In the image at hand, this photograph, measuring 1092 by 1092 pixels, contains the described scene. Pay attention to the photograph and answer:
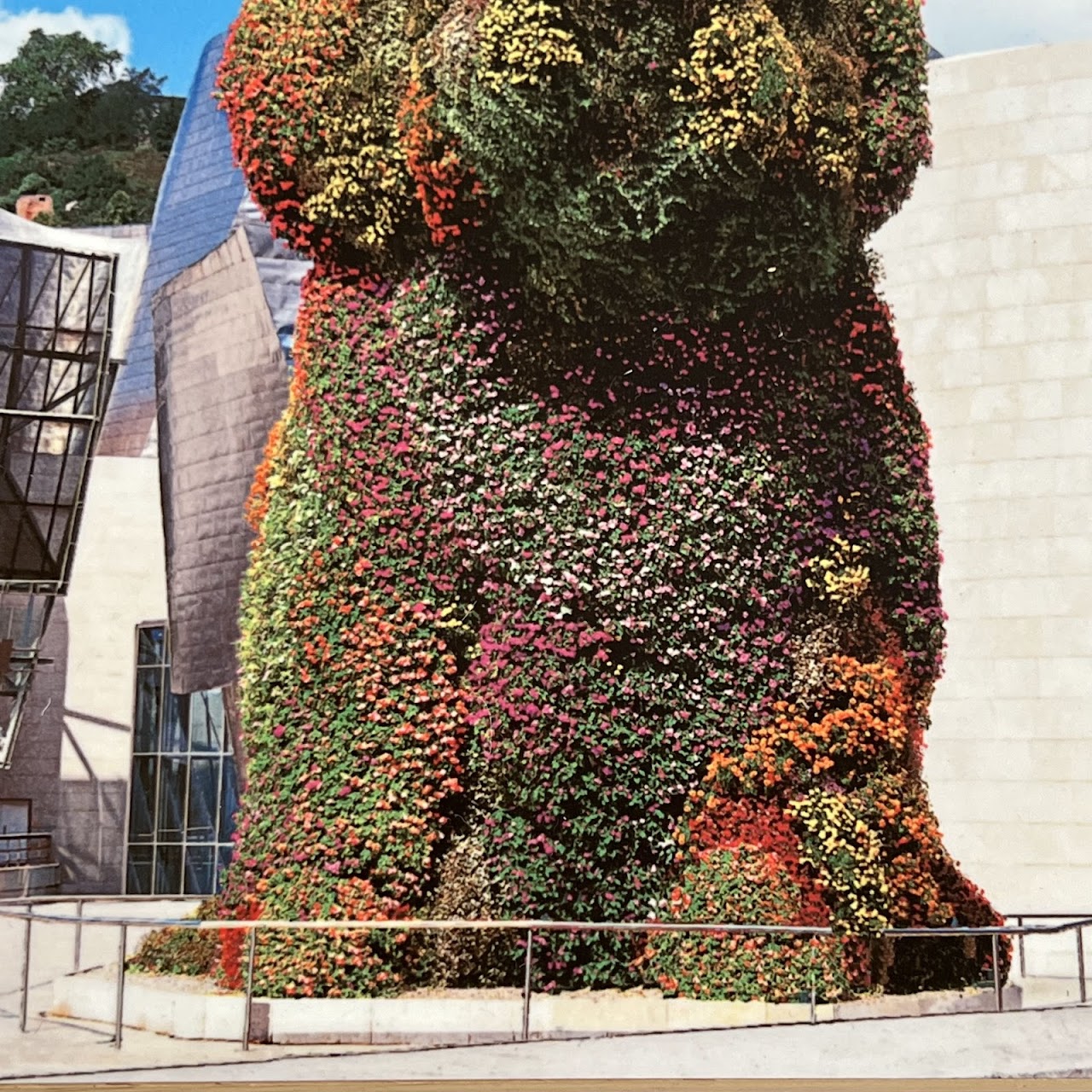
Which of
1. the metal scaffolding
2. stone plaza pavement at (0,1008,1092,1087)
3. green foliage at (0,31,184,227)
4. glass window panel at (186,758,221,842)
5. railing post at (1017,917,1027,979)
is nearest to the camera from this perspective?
stone plaza pavement at (0,1008,1092,1087)

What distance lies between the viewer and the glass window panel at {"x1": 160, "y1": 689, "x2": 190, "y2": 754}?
17516 millimetres

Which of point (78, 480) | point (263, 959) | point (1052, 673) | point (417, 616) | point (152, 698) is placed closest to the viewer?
point (263, 959)

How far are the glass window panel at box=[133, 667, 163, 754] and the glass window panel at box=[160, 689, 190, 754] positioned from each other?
12cm

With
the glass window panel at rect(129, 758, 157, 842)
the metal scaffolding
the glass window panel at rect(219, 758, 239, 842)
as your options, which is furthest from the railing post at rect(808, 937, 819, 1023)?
the glass window panel at rect(129, 758, 157, 842)

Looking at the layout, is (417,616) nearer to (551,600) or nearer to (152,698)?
(551,600)

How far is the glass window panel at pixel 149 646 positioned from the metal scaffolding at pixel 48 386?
193 centimetres

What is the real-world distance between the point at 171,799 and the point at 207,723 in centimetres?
88

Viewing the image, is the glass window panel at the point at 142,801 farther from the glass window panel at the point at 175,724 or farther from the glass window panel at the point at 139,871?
the glass window panel at the point at 175,724

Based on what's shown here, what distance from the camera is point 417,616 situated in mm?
8773

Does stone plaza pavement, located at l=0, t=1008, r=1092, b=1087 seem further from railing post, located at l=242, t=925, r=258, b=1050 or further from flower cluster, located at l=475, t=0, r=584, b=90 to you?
flower cluster, located at l=475, t=0, r=584, b=90

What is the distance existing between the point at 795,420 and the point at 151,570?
10845mm

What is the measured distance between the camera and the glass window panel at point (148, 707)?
17.9m

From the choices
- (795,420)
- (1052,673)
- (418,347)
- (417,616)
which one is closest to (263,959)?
(417,616)

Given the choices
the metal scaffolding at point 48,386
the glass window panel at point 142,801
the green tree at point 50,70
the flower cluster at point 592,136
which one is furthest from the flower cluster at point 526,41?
the glass window panel at point 142,801
